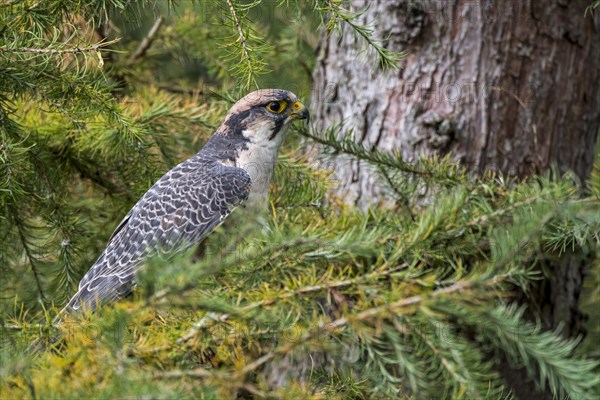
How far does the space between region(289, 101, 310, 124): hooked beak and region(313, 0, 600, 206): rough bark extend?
51 centimetres

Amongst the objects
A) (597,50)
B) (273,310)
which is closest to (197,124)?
(273,310)

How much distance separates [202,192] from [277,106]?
74 centimetres

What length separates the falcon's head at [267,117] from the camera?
13.7 feet

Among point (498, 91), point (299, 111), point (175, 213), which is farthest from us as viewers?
point (498, 91)

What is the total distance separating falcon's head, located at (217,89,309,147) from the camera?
4.17m

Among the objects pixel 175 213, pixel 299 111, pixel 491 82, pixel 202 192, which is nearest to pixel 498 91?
pixel 491 82

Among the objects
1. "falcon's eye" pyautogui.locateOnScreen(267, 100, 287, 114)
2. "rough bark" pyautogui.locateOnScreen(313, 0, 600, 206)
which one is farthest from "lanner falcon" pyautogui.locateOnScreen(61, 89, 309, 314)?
"rough bark" pyautogui.locateOnScreen(313, 0, 600, 206)

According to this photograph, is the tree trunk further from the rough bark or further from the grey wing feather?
the grey wing feather

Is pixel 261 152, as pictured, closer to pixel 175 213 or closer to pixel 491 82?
pixel 175 213

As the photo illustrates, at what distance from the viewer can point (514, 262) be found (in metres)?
1.96

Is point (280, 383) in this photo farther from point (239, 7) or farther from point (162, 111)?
point (239, 7)

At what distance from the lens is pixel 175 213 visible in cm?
390

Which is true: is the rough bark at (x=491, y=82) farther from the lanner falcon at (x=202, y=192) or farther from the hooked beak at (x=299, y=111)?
the lanner falcon at (x=202, y=192)

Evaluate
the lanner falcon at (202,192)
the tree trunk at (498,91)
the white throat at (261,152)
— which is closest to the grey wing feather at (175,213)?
the lanner falcon at (202,192)
